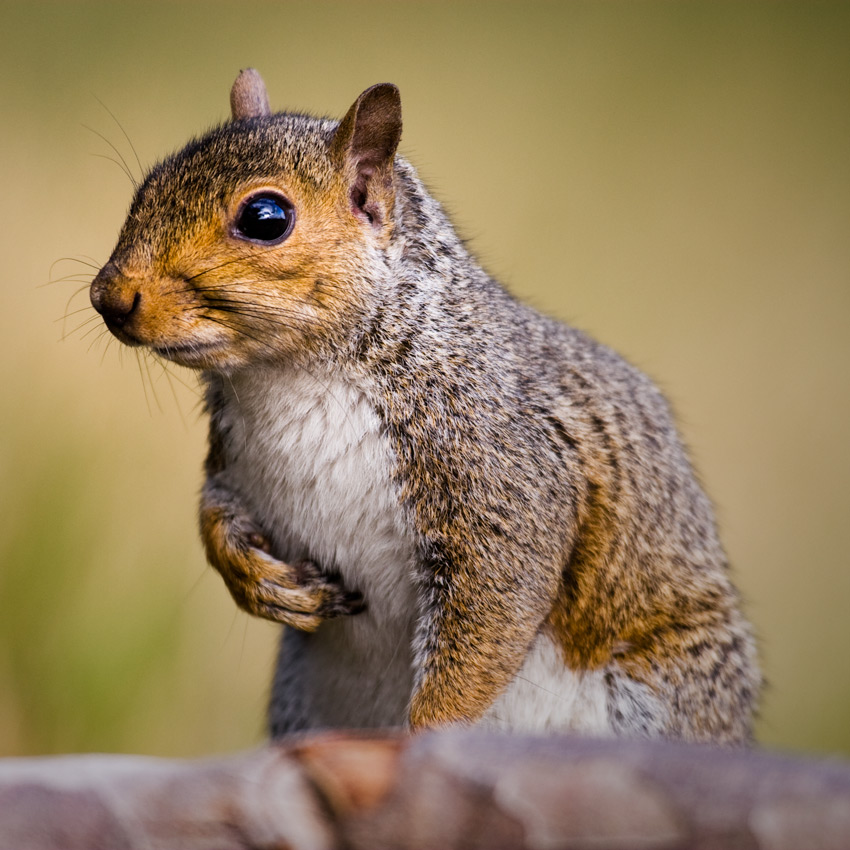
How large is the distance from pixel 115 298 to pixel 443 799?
3.26 feet

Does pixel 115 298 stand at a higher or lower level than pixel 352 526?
higher

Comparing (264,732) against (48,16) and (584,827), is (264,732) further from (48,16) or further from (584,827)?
(48,16)

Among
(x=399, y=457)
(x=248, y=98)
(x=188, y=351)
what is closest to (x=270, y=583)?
(x=399, y=457)

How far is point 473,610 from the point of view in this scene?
1.96m

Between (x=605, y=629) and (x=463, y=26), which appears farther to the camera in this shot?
(x=463, y=26)

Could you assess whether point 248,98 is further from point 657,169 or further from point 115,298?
point 657,169

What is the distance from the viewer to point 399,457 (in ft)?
6.47

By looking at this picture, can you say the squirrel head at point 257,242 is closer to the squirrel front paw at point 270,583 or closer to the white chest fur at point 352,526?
the white chest fur at point 352,526

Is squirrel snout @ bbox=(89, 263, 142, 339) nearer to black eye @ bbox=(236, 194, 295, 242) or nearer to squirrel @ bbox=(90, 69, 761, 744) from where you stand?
squirrel @ bbox=(90, 69, 761, 744)

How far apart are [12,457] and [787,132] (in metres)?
3.10

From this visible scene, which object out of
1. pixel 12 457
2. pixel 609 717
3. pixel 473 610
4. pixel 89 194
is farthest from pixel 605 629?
pixel 89 194

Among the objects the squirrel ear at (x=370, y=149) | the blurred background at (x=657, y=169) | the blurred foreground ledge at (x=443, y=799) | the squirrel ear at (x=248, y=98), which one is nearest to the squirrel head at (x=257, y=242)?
the squirrel ear at (x=370, y=149)

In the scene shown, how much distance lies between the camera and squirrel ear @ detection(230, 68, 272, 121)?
233cm

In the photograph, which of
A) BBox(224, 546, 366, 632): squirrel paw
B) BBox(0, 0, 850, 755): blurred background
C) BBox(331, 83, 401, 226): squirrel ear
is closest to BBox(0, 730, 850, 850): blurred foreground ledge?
BBox(224, 546, 366, 632): squirrel paw
